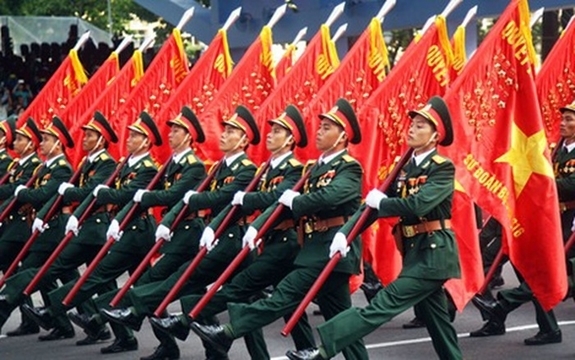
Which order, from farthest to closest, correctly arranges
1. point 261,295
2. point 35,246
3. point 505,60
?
point 35,246 < point 261,295 < point 505,60

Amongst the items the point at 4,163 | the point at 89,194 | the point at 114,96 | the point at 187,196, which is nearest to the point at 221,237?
the point at 187,196

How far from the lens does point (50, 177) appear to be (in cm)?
1264

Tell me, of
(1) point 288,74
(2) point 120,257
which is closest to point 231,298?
(2) point 120,257

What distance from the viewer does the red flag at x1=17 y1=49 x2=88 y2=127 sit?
14977mm

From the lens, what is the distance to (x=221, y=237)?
10.9 meters

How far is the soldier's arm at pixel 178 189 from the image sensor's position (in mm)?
11500

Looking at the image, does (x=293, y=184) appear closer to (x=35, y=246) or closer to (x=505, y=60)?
(x=505, y=60)

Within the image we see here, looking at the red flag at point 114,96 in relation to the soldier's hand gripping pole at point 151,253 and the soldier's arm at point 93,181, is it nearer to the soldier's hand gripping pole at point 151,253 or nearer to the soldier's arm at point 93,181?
the soldier's arm at point 93,181

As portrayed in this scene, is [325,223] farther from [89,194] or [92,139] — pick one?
[92,139]

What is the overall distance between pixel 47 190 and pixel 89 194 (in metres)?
0.46

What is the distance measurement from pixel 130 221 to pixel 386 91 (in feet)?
6.89

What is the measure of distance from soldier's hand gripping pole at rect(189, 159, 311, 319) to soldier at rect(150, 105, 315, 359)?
44 millimetres

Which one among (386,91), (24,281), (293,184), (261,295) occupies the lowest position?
(24,281)

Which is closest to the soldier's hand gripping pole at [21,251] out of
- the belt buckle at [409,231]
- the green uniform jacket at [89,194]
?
the green uniform jacket at [89,194]
